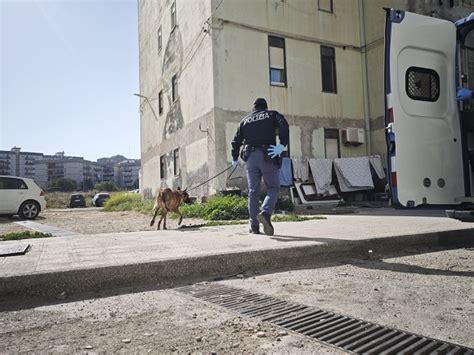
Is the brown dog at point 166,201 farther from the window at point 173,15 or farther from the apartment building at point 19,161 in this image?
the apartment building at point 19,161

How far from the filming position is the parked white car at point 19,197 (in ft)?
43.3

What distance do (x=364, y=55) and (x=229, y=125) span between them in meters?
6.82

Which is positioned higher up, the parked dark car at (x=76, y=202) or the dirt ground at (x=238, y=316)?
the parked dark car at (x=76, y=202)

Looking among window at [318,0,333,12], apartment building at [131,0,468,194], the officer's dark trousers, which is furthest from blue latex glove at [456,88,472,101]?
window at [318,0,333,12]

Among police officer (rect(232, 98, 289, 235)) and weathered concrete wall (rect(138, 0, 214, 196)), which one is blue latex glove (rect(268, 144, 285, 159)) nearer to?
police officer (rect(232, 98, 289, 235))

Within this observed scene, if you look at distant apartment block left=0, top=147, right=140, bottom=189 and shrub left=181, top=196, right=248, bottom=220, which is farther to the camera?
distant apartment block left=0, top=147, right=140, bottom=189

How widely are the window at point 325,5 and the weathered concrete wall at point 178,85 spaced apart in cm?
462

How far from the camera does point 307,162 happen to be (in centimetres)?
1241

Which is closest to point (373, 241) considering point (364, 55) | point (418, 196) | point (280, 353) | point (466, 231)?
point (418, 196)

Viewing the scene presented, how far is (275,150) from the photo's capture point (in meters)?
5.10

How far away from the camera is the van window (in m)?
13.2

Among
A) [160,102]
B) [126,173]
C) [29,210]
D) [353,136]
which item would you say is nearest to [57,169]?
[126,173]

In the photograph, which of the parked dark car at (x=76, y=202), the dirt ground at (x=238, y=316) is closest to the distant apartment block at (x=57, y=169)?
the parked dark car at (x=76, y=202)

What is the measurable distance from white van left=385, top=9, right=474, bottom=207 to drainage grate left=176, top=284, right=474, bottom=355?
8.18 feet
